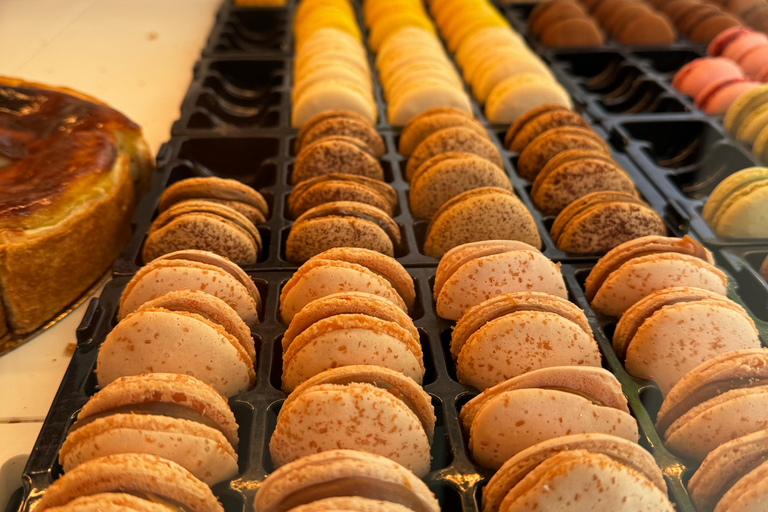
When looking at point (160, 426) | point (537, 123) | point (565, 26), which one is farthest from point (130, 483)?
point (565, 26)

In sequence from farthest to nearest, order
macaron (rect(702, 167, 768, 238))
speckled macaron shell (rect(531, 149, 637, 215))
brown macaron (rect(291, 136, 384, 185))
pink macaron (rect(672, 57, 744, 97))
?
pink macaron (rect(672, 57, 744, 97)) → brown macaron (rect(291, 136, 384, 185)) → speckled macaron shell (rect(531, 149, 637, 215)) → macaron (rect(702, 167, 768, 238))

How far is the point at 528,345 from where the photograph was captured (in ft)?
3.87

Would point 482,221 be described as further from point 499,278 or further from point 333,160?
point 333,160

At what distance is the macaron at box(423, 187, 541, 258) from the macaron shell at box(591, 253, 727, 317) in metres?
0.30

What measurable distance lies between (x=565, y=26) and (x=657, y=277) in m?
2.11

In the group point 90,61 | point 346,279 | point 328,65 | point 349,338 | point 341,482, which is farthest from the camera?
point 90,61

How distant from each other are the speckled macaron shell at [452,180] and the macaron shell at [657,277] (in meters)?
0.48

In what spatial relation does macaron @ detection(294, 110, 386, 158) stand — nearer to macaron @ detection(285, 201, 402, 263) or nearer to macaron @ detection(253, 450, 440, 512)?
macaron @ detection(285, 201, 402, 263)

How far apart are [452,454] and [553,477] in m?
0.30

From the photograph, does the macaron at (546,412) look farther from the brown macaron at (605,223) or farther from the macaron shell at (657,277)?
the brown macaron at (605,223)

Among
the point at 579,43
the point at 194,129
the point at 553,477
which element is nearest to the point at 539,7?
the point at 579,43

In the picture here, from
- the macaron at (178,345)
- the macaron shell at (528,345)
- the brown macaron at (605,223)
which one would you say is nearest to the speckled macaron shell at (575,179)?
the brown macaron at (605,223)

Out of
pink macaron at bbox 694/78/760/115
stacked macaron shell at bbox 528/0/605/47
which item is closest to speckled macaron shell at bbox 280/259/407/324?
pink macaron at bbox 694/78/760/115

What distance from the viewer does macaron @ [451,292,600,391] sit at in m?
1.18
